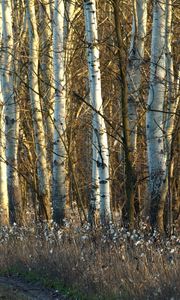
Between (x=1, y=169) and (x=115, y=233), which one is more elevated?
(x=1, y=169)

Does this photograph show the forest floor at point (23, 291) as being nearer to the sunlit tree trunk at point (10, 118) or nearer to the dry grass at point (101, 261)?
the dry grass at point (101, 261)

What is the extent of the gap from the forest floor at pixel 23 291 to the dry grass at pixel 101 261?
25 centimetres

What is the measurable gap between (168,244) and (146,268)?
1.06 metres

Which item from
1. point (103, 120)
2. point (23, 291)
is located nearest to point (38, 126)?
point (103, 120)

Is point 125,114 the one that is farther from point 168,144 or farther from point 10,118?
point 10,118

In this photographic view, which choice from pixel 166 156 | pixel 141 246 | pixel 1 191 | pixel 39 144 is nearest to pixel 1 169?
pixel 1 191

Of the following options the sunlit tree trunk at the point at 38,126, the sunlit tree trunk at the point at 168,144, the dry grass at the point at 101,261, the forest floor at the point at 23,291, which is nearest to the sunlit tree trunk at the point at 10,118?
the sunlit tree trunk at the point at 38,126

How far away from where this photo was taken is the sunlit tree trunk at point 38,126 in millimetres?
16609

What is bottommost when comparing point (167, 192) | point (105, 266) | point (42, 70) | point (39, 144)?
point (105, 266)

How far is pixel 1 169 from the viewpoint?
60.7 feet

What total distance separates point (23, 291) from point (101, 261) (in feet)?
4.49

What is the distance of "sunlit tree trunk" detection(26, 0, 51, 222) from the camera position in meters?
16.6

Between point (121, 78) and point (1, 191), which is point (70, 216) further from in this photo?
point (121, 78)

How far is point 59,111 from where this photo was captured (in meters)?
15.0
